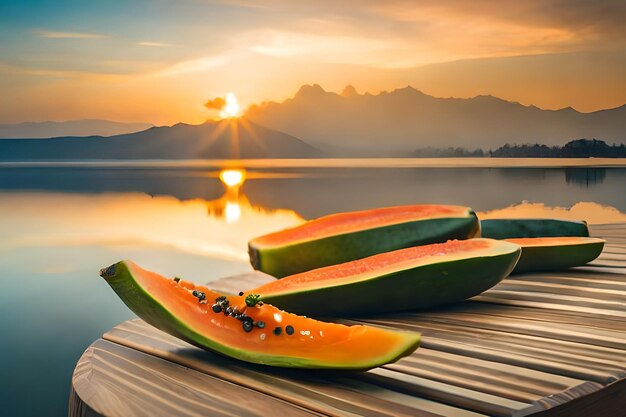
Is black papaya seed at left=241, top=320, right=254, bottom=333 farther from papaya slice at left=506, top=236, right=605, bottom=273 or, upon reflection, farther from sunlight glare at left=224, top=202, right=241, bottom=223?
sunlight glare at left=224, top=202, right=241, bottom=223

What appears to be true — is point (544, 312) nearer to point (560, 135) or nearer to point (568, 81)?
point (568, 81)

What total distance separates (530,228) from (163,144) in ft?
28.5

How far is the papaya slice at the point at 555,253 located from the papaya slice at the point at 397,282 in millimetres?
311

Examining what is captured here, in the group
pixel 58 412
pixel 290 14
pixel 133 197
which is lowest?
pixel 58 412

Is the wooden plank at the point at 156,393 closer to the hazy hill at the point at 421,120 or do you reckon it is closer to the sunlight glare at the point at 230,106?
the sunlight glare at the point at 230,106

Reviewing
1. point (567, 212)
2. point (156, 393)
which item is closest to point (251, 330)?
point (156, 393)

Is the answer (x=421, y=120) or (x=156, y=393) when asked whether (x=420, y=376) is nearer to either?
(x=156, y=393)

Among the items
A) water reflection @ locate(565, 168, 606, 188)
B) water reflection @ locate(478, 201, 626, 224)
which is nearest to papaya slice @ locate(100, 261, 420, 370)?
water reflection @ locate(478, 201, 626, 224)

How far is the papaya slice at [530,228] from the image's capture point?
1.56 m

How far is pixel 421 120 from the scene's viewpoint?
956cm

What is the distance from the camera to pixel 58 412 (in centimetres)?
363

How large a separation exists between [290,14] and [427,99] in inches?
111

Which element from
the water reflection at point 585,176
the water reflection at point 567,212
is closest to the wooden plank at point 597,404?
the water reflection at point 567,212

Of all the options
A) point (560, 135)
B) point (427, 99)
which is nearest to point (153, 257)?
point (427, 99)
